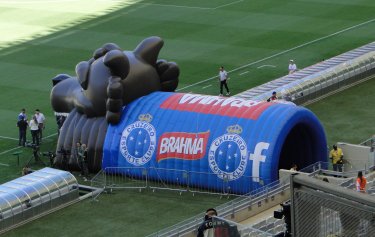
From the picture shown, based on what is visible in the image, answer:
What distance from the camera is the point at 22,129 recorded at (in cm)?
3838

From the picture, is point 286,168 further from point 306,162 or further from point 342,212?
point 342,212

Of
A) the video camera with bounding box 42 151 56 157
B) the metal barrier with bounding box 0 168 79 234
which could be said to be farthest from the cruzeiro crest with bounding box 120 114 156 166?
the video camera with bounding box 42 151 56 157

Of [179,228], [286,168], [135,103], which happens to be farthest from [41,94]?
[179,228]

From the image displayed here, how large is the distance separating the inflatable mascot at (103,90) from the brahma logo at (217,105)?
4.44ft

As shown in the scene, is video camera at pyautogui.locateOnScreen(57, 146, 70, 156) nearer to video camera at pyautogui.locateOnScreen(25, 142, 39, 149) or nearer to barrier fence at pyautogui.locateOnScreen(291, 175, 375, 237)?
video camera at pyautogui.locateOnScreen(25, 142, 39, 149)

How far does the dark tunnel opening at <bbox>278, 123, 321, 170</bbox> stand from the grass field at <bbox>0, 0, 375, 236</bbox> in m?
2.86

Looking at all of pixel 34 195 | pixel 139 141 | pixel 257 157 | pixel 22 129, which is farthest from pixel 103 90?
pixel 257 157

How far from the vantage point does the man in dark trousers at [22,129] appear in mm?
38097

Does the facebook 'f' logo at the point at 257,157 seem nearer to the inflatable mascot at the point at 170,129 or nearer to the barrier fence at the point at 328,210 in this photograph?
the inflatable mascot at the point at 170,129

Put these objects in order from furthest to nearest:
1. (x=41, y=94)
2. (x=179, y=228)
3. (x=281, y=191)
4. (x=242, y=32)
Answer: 1. (x=242, y=32)
2. (x=41, y=94)
3. (x=281, y=191)
4. (x=179, y=228)

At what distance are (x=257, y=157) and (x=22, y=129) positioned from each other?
35.8ft

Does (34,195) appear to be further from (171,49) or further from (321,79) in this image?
(171,49)

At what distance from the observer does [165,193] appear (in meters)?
32.5

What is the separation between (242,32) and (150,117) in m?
23.3
